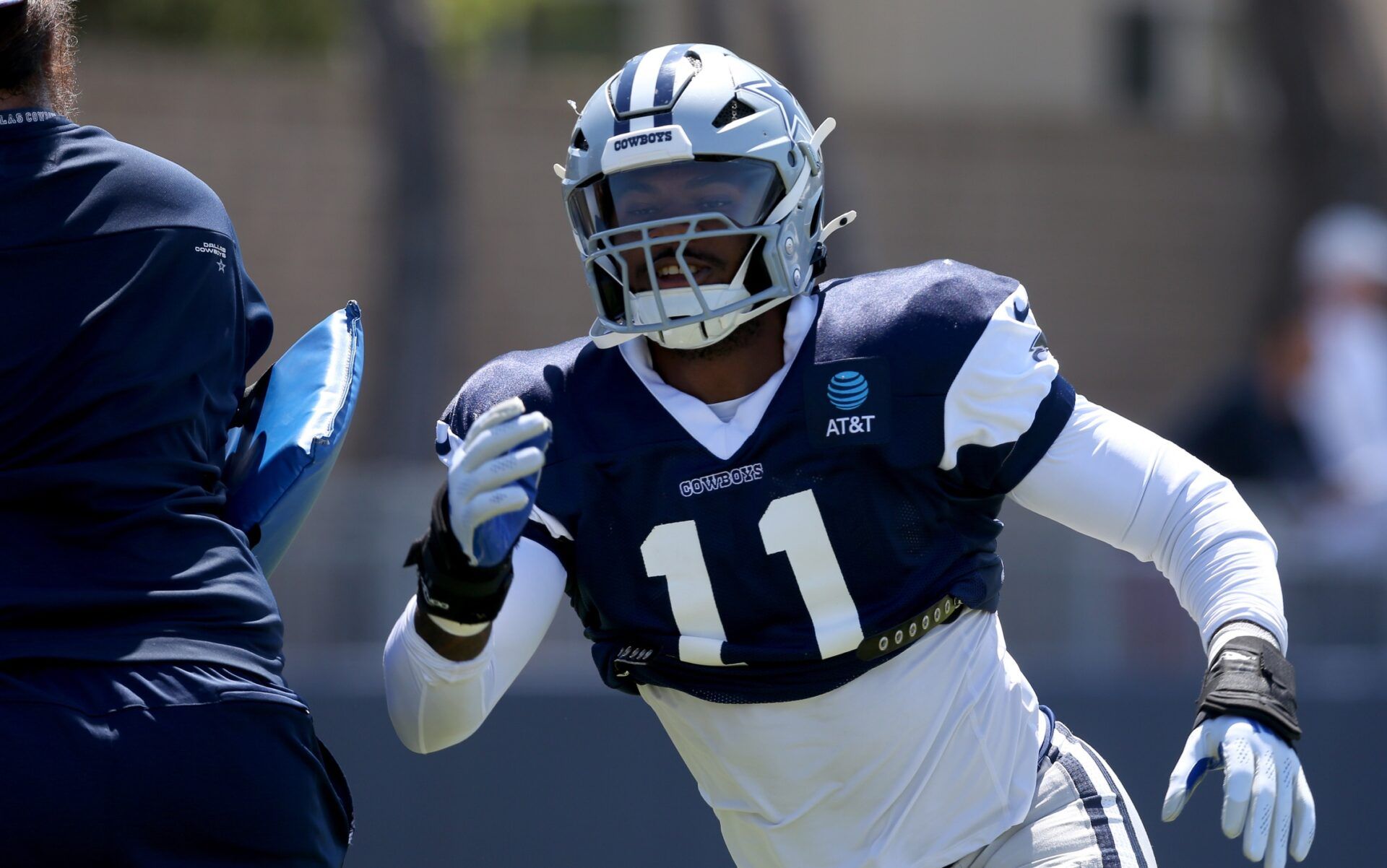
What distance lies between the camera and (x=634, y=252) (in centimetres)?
288

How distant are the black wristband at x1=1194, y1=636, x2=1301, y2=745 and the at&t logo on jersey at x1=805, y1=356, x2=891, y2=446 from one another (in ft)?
1.99

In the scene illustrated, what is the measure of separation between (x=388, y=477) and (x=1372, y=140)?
7.63 m

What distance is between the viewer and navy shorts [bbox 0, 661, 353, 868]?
2076mm

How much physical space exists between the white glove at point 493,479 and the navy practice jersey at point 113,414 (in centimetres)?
28

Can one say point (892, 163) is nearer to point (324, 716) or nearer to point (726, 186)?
point (324, 716)

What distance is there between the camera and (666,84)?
117 inches

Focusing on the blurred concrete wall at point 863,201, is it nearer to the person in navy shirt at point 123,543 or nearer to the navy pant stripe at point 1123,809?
the navy pant stripe at point 1123,809

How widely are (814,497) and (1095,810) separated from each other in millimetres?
701

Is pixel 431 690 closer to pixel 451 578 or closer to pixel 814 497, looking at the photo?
pixel 451 578

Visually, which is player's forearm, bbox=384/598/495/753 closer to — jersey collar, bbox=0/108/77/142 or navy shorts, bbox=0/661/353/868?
navy shorts, bbox=0/661/353/868

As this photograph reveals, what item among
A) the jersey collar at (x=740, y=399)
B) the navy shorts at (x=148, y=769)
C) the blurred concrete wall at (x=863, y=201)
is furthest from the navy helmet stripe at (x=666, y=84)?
the blurred concrete wall at (x=863, y=201)

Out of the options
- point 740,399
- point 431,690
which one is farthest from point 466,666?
point 740,399

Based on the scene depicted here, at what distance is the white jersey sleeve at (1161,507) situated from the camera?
276 cm

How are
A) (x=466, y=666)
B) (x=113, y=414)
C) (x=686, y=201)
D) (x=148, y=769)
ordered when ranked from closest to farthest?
(x=148, y=769)
(x=113, y=414)
(x=466, y=666)
(x=686, y=201)
